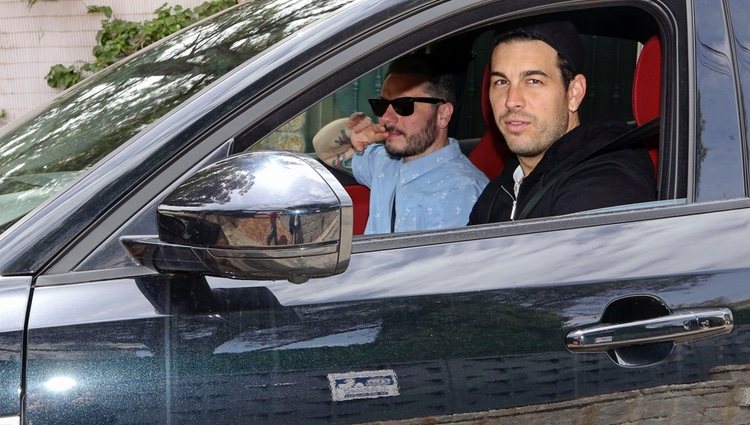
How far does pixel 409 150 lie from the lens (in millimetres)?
3248

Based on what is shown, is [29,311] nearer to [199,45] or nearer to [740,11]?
[199,45]

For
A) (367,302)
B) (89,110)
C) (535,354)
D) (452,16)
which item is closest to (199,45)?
(89,110)

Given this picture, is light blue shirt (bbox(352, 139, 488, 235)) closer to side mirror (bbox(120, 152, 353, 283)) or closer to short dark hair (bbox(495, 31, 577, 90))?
short dark hair (bbox(495, 31, 577, 90))

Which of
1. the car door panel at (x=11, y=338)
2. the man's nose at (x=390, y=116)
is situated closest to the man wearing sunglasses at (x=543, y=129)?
the man's nose at (x=390, y=116)

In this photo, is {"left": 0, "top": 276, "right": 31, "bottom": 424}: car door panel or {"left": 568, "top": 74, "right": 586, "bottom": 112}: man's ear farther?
{"left": 568, "top": 74, "right": 586, "bottom": 112}: man's ear

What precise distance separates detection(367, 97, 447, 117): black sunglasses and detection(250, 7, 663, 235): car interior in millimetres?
35

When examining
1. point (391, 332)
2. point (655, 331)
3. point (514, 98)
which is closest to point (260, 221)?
point (391, 332)

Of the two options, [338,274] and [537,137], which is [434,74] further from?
[338,274]

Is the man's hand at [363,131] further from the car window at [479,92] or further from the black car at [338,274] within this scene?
the black car at [338,274]

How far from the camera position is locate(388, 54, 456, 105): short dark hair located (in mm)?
3162

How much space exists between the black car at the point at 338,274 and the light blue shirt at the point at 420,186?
875 mm

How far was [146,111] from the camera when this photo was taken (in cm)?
207

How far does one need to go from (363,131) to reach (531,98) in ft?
2.63

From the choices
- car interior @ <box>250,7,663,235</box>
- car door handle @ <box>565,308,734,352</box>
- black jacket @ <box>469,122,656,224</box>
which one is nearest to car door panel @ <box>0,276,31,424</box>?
car interior @ <box>250,7,663,235</box>
